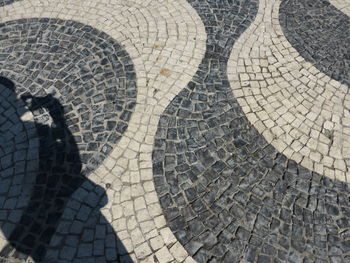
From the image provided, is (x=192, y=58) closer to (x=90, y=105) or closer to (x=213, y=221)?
(x=90, y=105)

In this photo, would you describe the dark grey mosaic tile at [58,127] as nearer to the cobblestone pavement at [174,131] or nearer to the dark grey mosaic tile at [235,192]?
the cobblestone pavement at [174,131]

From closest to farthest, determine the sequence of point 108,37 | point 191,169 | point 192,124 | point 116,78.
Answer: point 191,169, point 192,124, point 116,78, point 108,37

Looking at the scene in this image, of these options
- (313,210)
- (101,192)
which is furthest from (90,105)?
(313,210)

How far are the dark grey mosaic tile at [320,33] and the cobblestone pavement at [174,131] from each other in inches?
1.7

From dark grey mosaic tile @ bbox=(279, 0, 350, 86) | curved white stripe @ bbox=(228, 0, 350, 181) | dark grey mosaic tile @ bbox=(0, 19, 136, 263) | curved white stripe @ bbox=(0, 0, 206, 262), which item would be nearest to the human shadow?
dark grey mosaic tile @ bbox=(0, 19, 136, 263)

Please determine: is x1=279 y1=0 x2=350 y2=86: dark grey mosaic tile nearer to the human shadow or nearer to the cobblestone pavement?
the cobblestone pavement

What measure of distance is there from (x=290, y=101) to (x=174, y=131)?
9.36 ft

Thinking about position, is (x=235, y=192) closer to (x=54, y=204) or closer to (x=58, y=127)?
(x=54, y=204)

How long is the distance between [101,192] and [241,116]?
3.39 m

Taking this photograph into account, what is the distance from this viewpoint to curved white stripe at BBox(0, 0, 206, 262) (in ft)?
18.3

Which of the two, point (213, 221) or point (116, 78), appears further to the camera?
point (116, 78)

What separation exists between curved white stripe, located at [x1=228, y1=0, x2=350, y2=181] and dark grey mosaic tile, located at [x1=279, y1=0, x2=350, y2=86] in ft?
0.83

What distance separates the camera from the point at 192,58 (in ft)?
27.0

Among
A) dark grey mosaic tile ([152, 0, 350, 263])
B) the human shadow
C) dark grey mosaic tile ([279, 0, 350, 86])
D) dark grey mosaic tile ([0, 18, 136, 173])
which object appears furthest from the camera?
dark grey mosaic tile ([279, 0, 350, 86])
